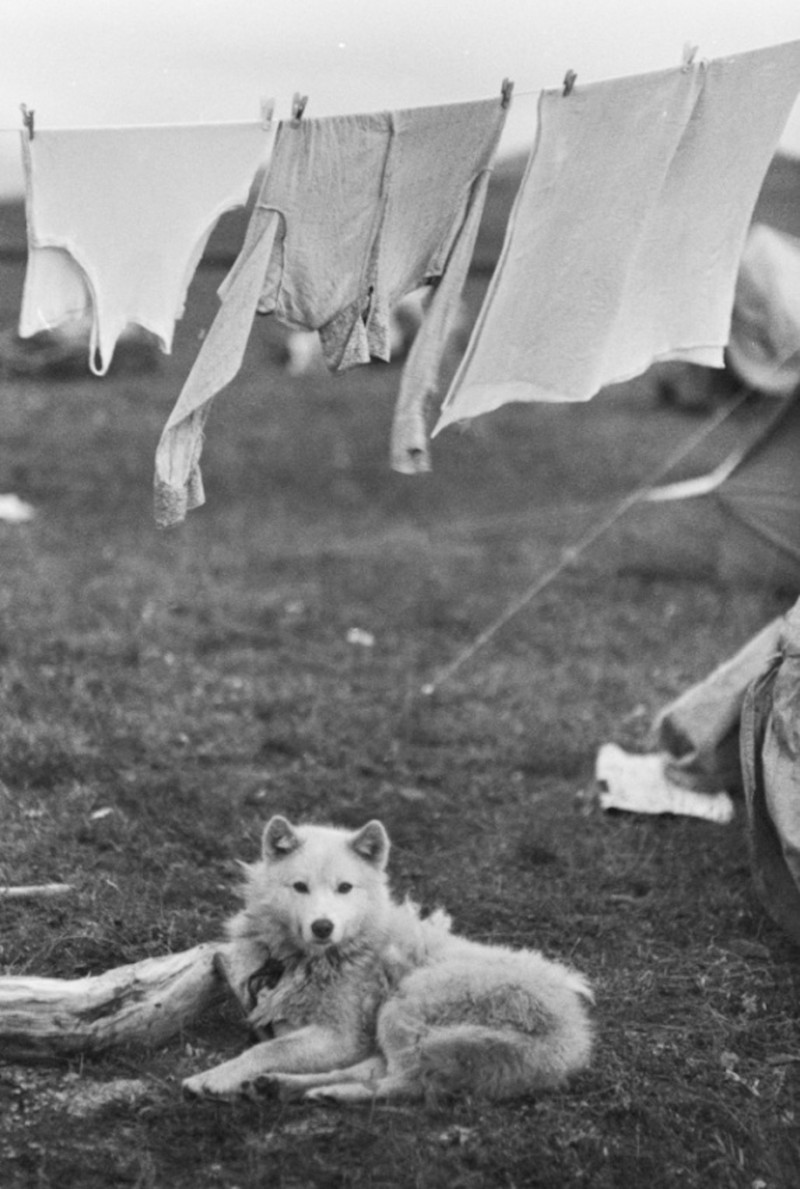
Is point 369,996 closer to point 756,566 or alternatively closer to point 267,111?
point 267,111

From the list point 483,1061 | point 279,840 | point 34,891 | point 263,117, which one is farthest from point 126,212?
point 483,1061

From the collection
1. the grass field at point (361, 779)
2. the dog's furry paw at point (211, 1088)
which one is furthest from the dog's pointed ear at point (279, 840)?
the dog's furry paw at point (211, 1088)

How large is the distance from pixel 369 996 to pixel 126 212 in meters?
2.60

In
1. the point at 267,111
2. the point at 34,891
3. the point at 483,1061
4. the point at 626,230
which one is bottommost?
the point at 34,891

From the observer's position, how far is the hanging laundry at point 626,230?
5082 mm

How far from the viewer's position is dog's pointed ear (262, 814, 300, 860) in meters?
4.66

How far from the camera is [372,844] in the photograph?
15.5ft

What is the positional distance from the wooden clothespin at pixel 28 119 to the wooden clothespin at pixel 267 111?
0.73 m

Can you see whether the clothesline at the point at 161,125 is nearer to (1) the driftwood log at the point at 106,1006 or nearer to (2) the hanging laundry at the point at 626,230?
(2) the hanging laundry at the point at 626,230

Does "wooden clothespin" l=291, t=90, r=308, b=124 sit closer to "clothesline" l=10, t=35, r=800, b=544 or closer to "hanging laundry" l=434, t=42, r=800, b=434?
"clothesline" l=10, t=35, r=800, b=544

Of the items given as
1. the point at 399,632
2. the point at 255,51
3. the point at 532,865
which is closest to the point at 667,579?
the point at 399,632

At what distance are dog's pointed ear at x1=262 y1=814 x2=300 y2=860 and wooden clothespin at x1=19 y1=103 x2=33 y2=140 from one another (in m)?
2.29

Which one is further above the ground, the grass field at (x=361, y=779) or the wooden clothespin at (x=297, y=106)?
the wooden clothespin at (x=297, y=106)

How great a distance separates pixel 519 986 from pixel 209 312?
2.57 metres
